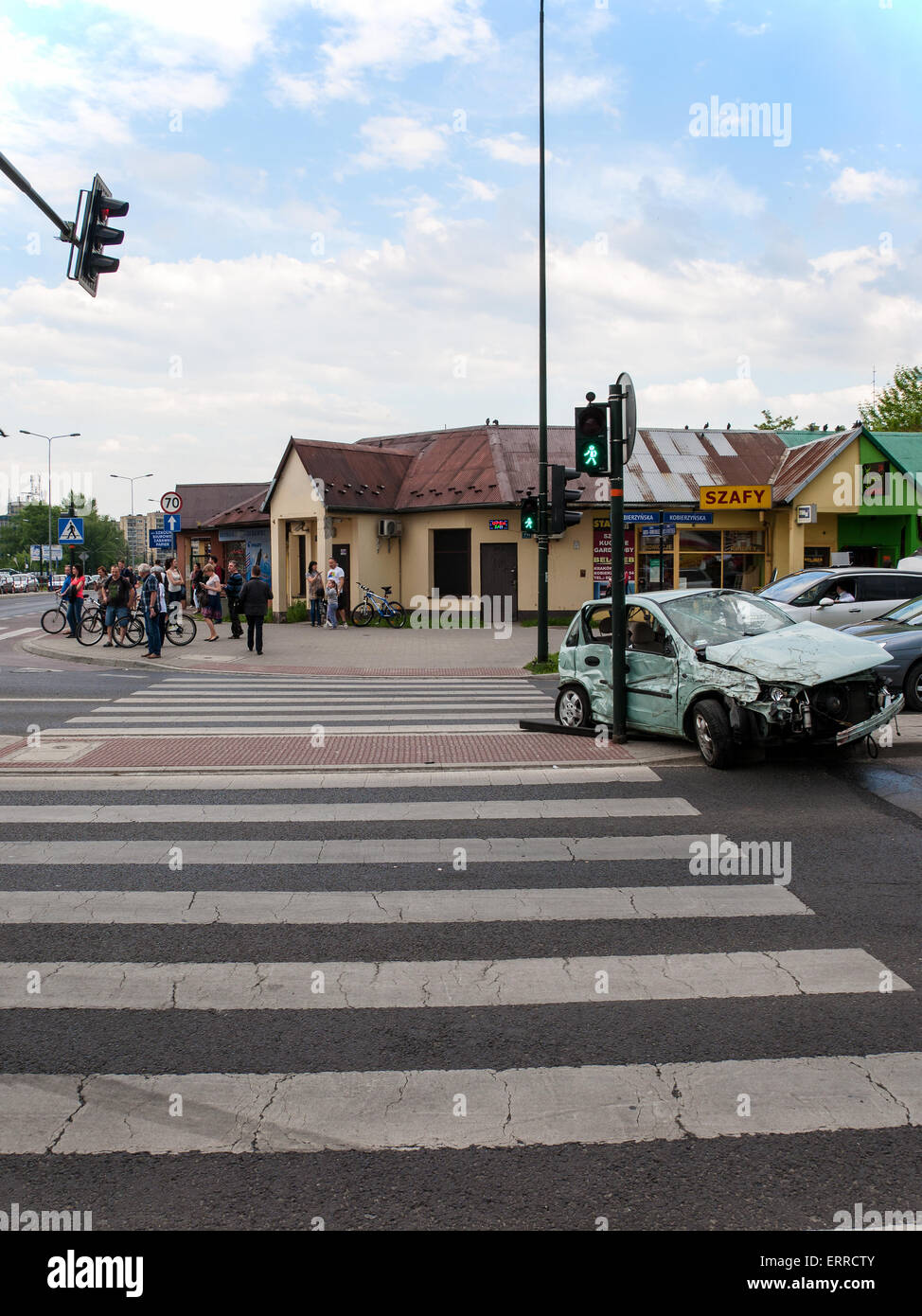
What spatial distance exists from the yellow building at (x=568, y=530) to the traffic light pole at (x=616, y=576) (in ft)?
65.3

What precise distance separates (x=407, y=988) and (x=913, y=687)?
983 cm

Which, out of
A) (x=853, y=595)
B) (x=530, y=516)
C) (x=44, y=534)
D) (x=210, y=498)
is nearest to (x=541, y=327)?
(x=530, y=516)

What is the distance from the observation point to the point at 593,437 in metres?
11.3

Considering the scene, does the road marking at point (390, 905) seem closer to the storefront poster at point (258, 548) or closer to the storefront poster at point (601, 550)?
the storefront poster at point (601, 550)

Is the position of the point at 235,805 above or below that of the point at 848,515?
below

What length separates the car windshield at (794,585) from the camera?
1859cm

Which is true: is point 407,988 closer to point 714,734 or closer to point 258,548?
point 714,734

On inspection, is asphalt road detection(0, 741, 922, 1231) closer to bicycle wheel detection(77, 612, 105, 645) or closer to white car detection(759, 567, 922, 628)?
white car detection(759, 567, 922, 628)

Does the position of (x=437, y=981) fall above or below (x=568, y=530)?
below

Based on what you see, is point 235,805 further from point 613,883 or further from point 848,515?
point 848,515
